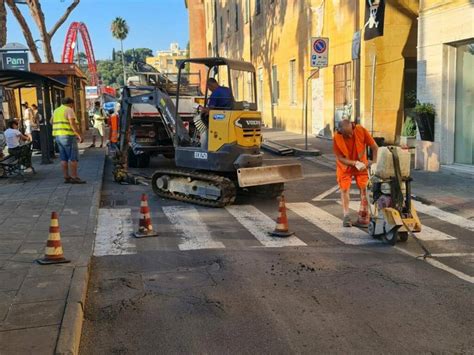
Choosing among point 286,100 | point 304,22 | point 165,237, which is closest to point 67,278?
point 165,237

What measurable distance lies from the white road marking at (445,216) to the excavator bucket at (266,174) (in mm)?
2316

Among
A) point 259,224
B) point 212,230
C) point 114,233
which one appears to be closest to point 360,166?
point 259,224

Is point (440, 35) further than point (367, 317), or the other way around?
point (440, 35)

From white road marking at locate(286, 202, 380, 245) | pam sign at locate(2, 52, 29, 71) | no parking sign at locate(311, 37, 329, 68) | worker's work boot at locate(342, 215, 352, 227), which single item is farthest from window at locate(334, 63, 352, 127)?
worker's work boot at locate(342, 215, 352, 227)

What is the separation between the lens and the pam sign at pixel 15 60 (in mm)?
15398

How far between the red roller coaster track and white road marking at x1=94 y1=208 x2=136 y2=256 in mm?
46383

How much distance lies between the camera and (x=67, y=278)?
5195 mm

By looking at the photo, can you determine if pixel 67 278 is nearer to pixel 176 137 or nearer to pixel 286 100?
pixel 176 137

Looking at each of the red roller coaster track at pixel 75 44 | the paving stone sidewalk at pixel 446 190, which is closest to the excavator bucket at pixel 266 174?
the paving stone sidewalk at pixel 446 190

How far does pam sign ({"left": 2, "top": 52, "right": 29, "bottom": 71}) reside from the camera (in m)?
A: 15.4

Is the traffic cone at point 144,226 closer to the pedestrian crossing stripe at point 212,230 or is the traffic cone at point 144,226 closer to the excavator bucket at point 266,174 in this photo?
the pedestrian crossing stripe at point 212,230

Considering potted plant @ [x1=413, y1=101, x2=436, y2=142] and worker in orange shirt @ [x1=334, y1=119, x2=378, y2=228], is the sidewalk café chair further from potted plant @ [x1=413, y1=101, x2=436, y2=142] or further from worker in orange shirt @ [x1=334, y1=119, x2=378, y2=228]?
potted plant @ [x1=413, y1=101, x2=436, y2=142]

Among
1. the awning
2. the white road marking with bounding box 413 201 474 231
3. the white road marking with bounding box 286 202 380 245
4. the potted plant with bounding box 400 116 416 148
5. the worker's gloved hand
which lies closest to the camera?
the white road marking with bounding box 286 202 380 245

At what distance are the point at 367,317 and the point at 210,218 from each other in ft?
14.4
